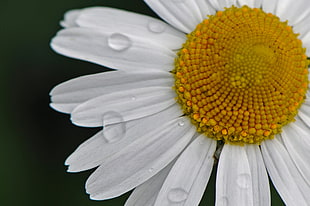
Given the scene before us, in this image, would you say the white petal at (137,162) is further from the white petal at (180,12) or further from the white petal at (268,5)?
the white petal at (268,5)

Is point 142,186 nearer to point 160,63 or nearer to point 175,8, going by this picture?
point 160,63

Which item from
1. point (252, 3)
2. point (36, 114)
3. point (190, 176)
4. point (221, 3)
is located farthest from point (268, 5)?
point (36, 114)

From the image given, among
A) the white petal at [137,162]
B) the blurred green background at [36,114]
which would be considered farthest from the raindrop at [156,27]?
the blurred green background at [36,114]

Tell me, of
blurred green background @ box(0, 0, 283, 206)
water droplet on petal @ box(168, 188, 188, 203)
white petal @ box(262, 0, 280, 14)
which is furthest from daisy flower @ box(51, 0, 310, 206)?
blurred green background @ box(0, 0, 283, 206)

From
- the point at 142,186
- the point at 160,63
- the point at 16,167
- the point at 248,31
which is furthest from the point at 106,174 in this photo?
the point at 16,167

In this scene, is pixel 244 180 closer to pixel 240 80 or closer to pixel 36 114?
pixel 240 80

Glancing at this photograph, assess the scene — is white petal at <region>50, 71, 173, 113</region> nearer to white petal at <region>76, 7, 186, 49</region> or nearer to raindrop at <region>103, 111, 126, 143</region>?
raindrop at <region>103, 111, 126, 143</region>
